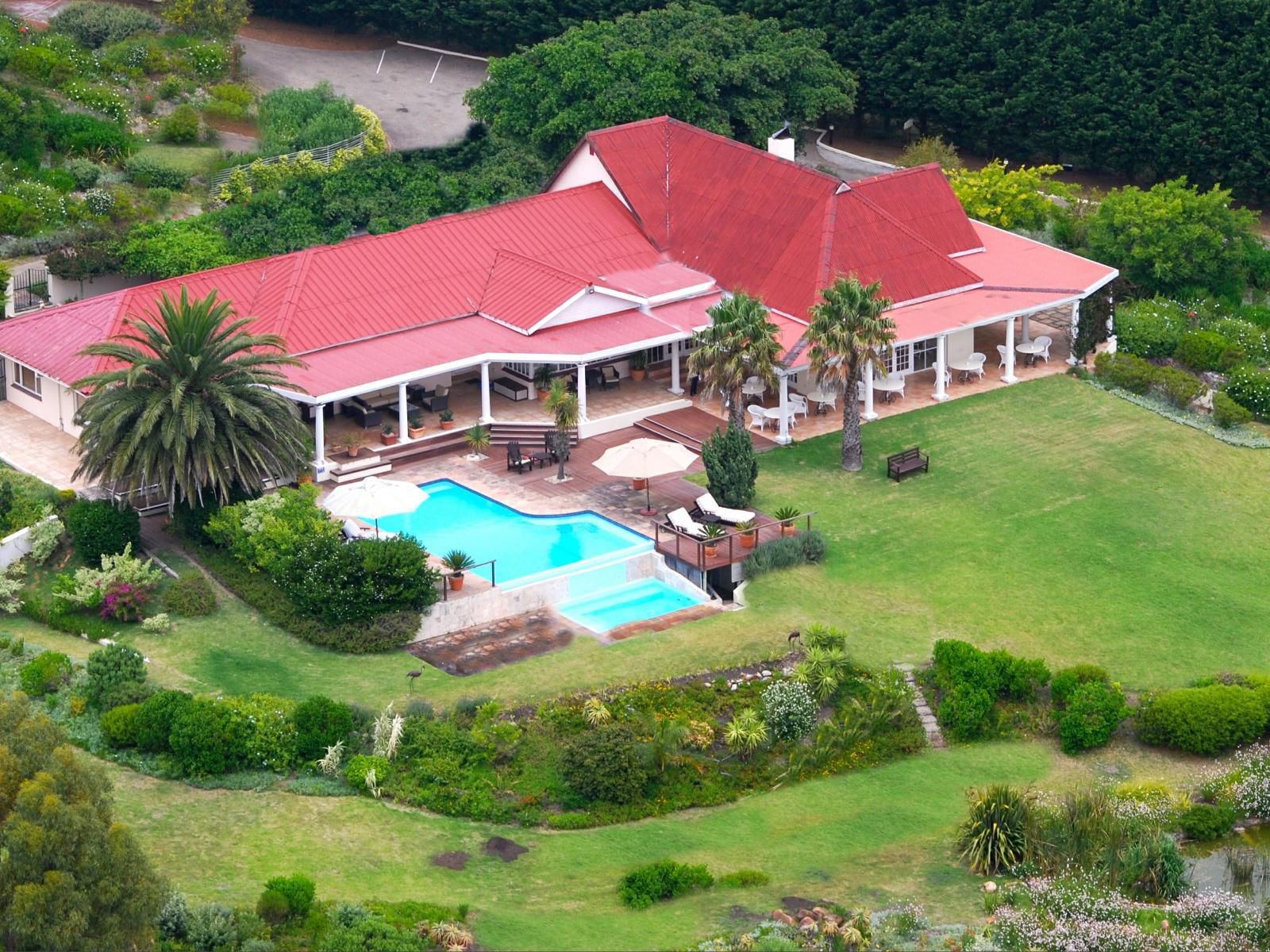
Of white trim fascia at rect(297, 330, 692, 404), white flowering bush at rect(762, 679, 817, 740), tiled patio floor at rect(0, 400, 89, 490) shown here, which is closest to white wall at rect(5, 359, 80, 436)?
tiled patio floor at rect(0, 400, 89, 490)

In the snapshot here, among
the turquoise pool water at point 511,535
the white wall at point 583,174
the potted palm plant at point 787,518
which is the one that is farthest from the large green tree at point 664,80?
the potted palm plant at point 787,518

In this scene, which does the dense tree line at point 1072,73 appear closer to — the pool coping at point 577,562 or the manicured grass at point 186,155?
the manicured grass at point 186,155

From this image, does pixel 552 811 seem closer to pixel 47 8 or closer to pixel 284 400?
pixel 284 400

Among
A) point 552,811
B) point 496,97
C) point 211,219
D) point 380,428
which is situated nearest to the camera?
point 552,811

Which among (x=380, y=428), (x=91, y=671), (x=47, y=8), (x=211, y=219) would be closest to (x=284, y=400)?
(x=380, y=428)

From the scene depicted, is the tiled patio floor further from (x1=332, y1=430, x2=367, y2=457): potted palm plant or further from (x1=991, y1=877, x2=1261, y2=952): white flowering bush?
(x1=991, y1=877, x2=1261, y2=952): white flowering bush
